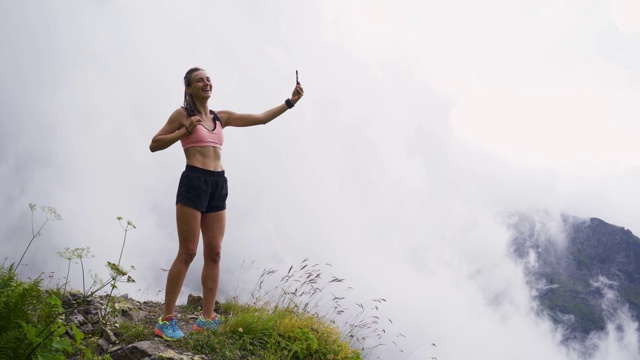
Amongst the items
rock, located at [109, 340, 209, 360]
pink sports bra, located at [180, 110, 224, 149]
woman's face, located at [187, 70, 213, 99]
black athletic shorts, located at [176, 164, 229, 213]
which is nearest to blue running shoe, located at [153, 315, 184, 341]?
rock, located at [109, 340, 209, 360]

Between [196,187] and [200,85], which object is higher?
[200,85]

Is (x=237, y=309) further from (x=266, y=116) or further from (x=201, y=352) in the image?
(x=266, y=116)

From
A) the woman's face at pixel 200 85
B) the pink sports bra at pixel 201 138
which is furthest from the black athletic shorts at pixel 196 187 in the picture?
the woman's face at pixel 200 85

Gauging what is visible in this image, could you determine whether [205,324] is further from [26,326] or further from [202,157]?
[26,326]

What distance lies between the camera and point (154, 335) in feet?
17.5

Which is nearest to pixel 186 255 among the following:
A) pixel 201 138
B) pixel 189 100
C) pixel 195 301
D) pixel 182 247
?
pixel 182 247

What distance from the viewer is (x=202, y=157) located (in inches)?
209

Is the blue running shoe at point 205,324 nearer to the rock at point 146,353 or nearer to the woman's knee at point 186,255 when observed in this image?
the rock at point 146,353

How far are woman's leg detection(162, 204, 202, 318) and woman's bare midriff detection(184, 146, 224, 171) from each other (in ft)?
1.73

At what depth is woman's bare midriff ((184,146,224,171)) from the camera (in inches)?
208

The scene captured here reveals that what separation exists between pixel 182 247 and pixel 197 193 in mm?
655

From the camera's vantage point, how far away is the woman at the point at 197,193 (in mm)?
5176

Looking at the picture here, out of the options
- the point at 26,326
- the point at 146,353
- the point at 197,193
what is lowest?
the point at 26,326

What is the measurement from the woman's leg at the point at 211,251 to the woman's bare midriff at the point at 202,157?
61cm
